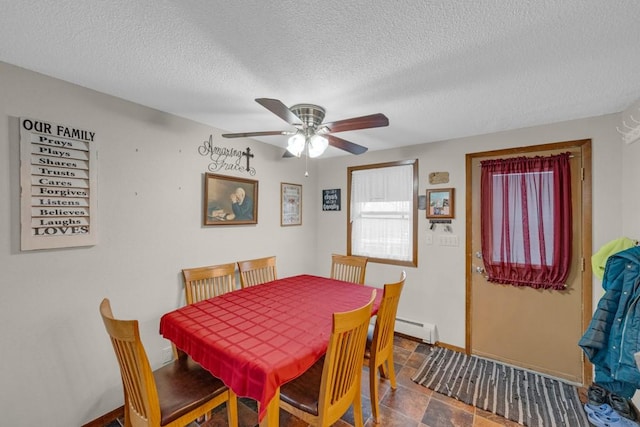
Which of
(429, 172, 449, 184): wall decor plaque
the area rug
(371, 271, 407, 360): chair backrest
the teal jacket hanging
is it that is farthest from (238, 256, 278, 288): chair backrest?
the teal jacket hanging

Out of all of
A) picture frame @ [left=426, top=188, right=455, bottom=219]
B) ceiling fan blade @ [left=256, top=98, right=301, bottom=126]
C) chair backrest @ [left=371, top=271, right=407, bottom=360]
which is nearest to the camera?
ceiling fan blade @ [left=256, top=98, right=301, bottom=126]

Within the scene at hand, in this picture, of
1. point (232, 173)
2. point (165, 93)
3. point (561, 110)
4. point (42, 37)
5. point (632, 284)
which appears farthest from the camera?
point (232, 173)

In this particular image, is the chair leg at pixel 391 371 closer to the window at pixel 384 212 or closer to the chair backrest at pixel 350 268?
the chair backrest at pixel 350 268

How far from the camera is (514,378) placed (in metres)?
2.32

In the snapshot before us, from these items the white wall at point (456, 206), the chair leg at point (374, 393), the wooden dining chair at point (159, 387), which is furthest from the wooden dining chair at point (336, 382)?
the white wall at point (456, 206)

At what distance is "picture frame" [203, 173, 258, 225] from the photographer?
2508 mm

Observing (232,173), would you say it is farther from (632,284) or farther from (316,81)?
(632,284)

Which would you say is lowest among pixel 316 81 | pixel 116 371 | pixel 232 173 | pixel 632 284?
pixel 116 371

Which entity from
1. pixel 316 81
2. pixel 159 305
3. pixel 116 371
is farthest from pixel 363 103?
pixel 116 371

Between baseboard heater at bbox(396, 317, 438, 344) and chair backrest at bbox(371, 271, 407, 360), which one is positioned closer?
chair backrest at bbox(371, 271, 407, 360)

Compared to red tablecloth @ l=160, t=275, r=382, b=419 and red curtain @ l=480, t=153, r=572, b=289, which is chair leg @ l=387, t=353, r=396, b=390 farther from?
red curtain @ l=480, t=153, r=572, b=289

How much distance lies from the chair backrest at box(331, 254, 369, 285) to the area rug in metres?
1.03

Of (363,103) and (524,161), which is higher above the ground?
(363,103)

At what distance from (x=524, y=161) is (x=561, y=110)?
0.50 metres
